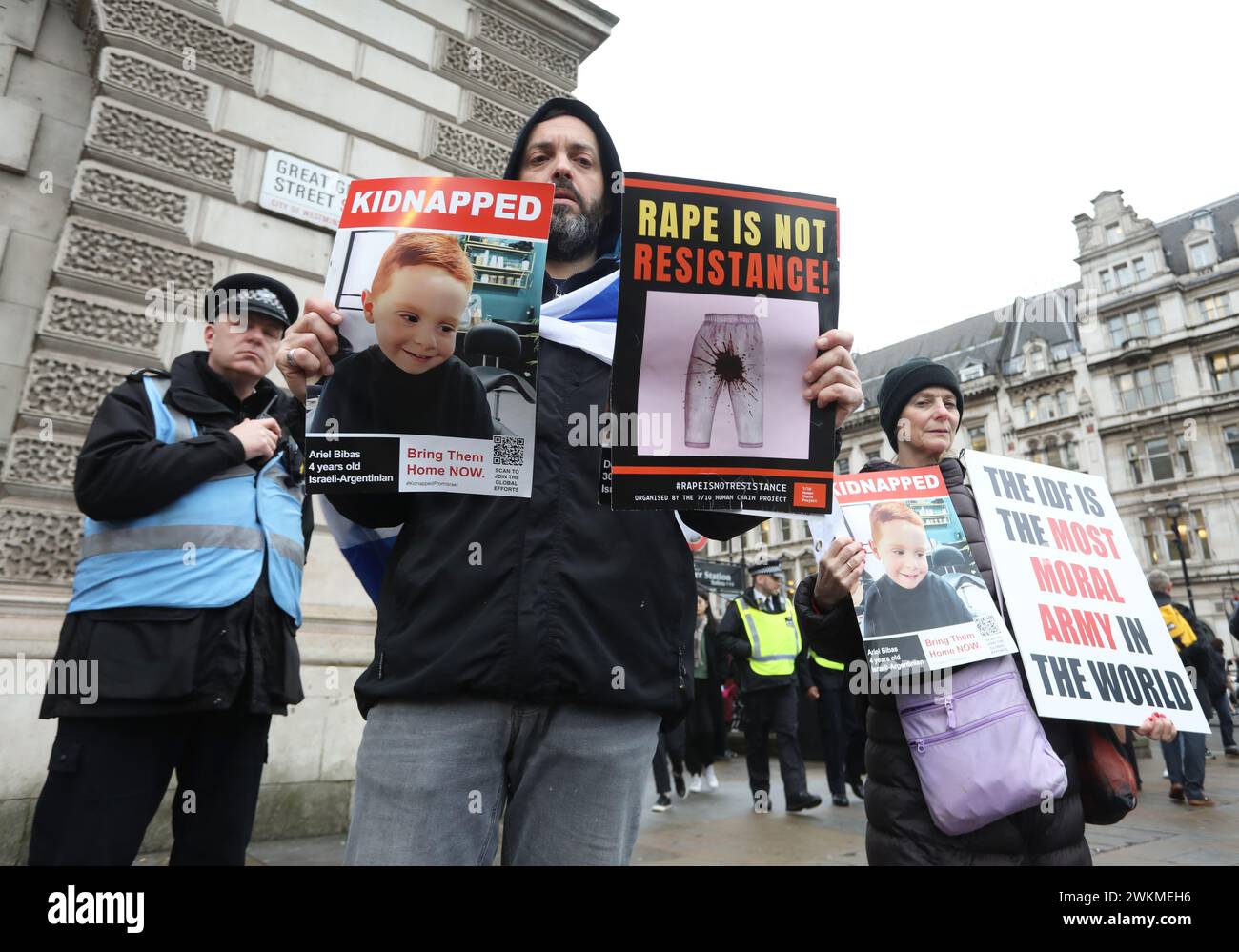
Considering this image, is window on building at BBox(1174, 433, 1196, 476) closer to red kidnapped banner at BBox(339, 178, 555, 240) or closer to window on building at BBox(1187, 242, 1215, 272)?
window on building at BBox(1187, 242, 1215, 272)

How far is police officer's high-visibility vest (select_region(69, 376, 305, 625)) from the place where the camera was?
2.27m

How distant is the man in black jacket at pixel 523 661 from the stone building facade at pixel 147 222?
154 inches

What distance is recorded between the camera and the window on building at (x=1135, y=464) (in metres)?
38.7

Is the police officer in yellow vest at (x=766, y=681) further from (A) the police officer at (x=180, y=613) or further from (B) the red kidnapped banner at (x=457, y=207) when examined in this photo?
(B) the red kidnapped banner at (x=457, y=207)

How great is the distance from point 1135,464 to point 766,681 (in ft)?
136

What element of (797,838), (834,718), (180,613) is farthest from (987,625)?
(834,718)

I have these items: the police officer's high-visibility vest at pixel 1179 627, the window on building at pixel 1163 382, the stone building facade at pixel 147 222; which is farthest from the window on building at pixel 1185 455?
the stone building facade at pixel 147 222

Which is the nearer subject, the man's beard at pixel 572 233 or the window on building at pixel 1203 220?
the man's beard at pixel 572 233

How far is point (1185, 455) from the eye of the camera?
37094 mm

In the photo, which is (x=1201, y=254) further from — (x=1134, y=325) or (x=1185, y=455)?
(x=1185, y=455)

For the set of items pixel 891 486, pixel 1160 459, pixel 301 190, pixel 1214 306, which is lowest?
pixel 891 486

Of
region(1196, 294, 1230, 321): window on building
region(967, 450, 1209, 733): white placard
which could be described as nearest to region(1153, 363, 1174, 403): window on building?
region(1196, 294, 1230, 321): window on building

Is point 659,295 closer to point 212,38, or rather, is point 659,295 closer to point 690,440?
point 690,440
